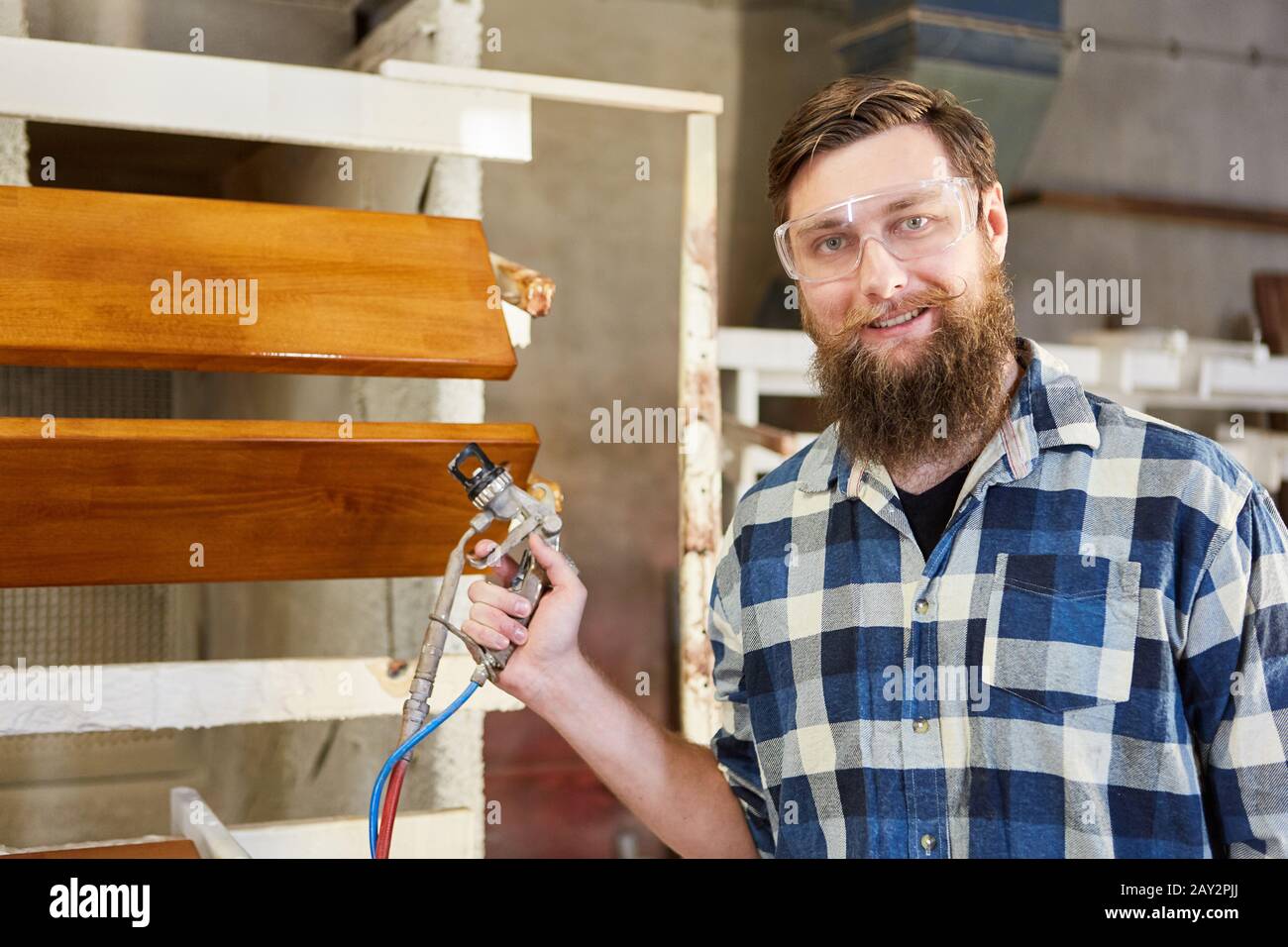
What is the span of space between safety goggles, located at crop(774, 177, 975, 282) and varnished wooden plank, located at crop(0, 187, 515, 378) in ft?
1.36

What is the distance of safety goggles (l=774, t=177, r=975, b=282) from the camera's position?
4.38 feet

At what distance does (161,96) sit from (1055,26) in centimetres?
341

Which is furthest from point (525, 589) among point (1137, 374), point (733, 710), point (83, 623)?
point (1137, 374)

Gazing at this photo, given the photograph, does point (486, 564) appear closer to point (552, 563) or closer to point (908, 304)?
point (552, 563)

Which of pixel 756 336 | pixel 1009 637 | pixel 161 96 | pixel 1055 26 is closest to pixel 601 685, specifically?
pixel 1009 637

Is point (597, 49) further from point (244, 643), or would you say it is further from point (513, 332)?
point (513, 332)

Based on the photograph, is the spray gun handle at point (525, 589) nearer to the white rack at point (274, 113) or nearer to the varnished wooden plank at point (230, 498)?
the varnished wooden plank at point (230, 498)

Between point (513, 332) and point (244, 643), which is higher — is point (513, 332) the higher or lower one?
the higher one

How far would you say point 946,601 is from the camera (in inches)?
50.1

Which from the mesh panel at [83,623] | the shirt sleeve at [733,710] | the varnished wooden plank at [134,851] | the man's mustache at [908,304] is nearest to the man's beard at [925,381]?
the man's mustache at [908,304]

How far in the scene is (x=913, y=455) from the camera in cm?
138

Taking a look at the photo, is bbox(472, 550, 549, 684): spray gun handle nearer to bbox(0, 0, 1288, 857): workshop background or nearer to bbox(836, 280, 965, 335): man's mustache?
bbox(836, 280, 965, 335): man's mustache

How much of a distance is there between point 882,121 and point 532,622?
27.3 inches
